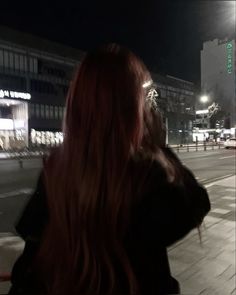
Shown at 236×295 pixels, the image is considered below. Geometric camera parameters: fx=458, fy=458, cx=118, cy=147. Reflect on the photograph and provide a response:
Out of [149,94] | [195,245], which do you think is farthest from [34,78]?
[149,94]

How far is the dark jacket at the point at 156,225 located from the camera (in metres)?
1.26

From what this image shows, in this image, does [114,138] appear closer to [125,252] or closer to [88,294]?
[125,252]

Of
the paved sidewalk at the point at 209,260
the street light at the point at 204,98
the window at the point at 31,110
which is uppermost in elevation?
the street light at the point at 204,98

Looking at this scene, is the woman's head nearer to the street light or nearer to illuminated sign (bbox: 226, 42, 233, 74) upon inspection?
the street light

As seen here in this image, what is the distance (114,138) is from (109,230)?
258 millimetres

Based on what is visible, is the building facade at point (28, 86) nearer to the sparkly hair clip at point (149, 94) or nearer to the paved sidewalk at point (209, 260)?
the paved sidewalk at point (209, 260)

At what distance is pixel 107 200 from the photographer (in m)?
1.27

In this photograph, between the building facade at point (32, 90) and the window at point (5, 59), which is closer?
the window at point (5, 59)

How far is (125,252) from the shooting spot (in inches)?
49.9

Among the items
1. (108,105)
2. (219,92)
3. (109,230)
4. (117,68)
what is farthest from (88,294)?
(219,92)

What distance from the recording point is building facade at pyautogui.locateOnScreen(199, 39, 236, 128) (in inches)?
2719

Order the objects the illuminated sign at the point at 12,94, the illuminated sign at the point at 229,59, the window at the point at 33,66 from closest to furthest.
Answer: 1. the window at the point at 33,66
2. the illuminated sign at the point at 12,94
3. the illuminated sign at the point at 229,59

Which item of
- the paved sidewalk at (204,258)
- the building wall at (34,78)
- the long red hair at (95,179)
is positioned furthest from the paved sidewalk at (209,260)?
the building wall at (34,78)

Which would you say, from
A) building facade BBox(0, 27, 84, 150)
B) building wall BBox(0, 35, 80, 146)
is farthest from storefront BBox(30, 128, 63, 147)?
building facade BBox(0, 27, 84, 150)
